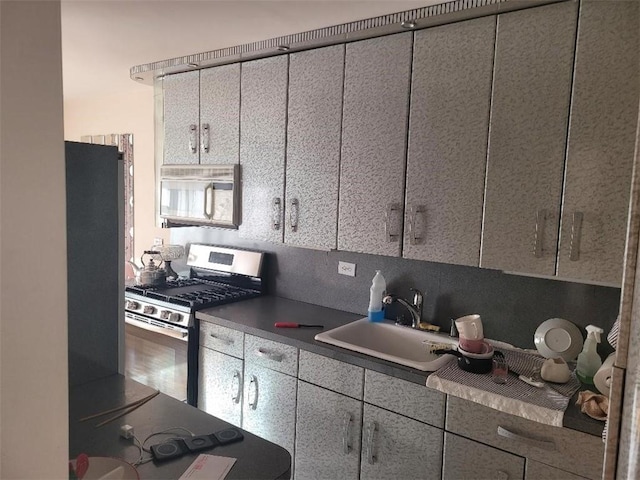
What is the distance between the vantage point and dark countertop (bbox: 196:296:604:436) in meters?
1.56

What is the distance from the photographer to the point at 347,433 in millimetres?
2037

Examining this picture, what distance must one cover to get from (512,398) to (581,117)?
1036 mm

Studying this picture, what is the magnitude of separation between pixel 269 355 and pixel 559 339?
4.34ft

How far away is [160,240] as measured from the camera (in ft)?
12.2

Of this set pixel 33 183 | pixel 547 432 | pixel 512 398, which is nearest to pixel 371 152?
pixel 512 398

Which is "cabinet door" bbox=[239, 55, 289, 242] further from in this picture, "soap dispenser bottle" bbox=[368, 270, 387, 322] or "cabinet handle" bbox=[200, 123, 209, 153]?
"soap dispenser bottle" bbox=[368, 270, 387, 322]

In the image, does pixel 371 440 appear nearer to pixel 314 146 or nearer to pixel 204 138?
pixel 314 146

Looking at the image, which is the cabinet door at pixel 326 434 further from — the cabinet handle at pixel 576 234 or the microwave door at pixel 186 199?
the microwave door at pixel 186 199

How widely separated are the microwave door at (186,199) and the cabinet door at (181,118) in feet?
0.50

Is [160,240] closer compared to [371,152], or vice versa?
[371,152]

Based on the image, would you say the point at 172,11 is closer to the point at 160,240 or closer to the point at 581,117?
the point at 581,117

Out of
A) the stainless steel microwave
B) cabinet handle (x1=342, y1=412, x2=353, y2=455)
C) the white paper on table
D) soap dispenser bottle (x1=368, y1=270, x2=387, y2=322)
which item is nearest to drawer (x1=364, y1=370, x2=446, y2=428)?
cabinet handle (x1=342, y1=412, x2=353, y2=455)

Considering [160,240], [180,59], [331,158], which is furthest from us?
[160,240]

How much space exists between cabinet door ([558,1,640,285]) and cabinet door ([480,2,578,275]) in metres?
0.04
